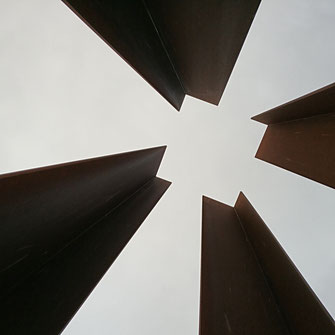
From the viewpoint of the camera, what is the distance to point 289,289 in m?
3.64

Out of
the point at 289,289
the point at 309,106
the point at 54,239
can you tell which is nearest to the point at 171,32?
the point at 309,106

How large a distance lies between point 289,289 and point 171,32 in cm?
585

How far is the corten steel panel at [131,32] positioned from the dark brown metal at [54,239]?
6.68 feet

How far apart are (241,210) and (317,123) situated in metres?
3.37

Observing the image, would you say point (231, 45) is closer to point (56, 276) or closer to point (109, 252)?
point (109, 252)

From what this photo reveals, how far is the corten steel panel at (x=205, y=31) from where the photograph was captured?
163 inches

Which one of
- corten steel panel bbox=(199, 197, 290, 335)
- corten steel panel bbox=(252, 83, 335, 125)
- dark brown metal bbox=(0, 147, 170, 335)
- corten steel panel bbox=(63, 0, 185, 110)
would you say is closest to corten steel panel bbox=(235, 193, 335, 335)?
corten steel panel bbox=(199, 197, 290, 335)

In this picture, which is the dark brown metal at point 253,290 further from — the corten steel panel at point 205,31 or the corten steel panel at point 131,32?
the corten steel panel at point 131,32

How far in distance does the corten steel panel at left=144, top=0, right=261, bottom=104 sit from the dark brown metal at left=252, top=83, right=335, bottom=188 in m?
1.89

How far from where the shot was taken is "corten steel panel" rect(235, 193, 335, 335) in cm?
295

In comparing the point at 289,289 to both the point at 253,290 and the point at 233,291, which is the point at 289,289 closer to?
the point at 253,290

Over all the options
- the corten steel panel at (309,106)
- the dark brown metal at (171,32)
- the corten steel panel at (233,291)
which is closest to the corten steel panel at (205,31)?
the dark brown metal at (171,32)

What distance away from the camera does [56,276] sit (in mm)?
3553

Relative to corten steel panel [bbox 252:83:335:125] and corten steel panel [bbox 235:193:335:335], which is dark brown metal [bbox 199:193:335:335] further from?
corten steel panel [bbox 252:83:335:125]
